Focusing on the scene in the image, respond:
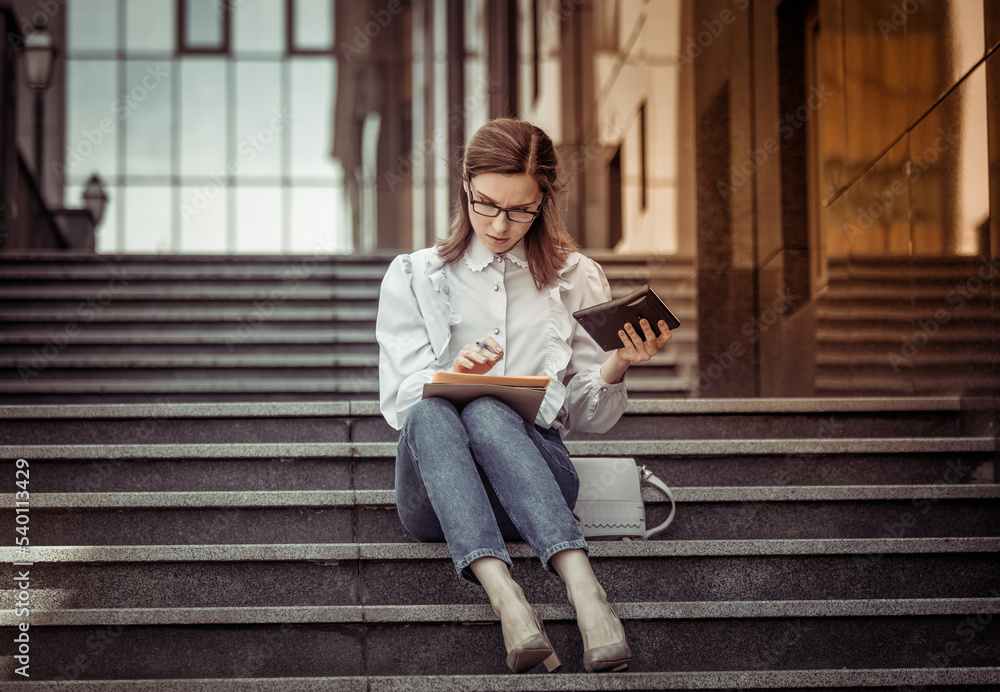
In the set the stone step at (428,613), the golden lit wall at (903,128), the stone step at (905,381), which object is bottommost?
the stone step at (428,613)

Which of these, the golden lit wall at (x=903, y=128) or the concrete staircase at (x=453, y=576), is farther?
the golden lit wall at (x=903, y=128)

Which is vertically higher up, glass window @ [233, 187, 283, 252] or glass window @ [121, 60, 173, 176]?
glass window @ [121, 60, 173, 176]

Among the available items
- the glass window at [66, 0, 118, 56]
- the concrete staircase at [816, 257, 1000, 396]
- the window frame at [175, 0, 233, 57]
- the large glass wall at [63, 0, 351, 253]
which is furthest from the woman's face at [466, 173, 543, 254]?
the glass window at [66, 0, 118, 56]

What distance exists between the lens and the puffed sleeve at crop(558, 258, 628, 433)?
121 inches

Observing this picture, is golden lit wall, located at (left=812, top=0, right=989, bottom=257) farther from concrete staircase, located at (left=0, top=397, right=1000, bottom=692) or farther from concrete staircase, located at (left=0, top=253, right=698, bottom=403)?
concrete staircase, located at (left=0, top=253, right=698, bottom=403)

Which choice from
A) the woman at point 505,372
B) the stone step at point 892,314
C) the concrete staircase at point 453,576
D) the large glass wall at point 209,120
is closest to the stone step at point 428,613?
the concrete staircase at point 453,576

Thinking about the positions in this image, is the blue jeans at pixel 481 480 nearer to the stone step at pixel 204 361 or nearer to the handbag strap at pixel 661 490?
the handbag strap at pixel 661 490

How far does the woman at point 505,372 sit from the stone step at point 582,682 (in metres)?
0.23

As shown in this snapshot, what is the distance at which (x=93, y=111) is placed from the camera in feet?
70.9

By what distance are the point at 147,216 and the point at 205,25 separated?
3.67 metres

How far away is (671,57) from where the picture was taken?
8141mm

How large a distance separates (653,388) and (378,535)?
2.82 m

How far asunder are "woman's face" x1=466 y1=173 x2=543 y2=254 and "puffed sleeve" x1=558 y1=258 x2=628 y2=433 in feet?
1.00

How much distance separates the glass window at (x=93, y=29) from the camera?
21469 millimetres
